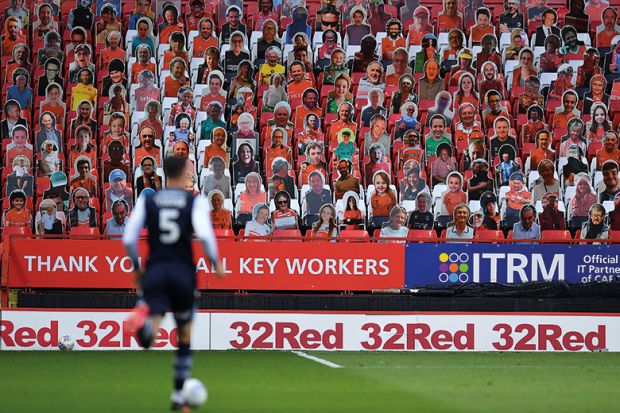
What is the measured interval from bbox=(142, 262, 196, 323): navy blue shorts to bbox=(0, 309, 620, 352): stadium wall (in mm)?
7433

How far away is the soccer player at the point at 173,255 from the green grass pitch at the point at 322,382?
69cm

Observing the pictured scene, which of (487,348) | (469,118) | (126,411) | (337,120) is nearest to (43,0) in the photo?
(337,120)

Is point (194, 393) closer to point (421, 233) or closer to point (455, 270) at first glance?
point (455, 270)

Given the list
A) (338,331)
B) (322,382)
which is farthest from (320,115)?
(322,382)

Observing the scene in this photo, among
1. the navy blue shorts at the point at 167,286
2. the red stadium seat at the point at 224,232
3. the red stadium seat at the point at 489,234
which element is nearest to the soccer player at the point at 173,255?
the navy blue shorts at the point at 167,286

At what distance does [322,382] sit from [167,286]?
11.3ft

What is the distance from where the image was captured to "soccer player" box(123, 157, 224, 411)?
896 cm

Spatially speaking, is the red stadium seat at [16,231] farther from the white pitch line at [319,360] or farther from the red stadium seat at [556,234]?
the red stadium seat at [556,234]

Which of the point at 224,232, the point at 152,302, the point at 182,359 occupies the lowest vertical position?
the point at 182,359

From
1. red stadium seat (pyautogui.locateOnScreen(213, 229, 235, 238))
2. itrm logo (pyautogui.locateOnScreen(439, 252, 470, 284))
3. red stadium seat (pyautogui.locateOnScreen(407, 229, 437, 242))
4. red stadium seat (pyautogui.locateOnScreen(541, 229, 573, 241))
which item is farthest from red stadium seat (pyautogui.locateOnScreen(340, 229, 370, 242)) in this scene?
red stadium seat (pyautogui.locateOnScreen(541, 229, 573, 241))

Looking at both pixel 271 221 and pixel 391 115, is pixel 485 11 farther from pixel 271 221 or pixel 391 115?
pixel 271 221

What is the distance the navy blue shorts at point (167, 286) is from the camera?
8945 mm

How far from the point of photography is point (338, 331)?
16.9 meters

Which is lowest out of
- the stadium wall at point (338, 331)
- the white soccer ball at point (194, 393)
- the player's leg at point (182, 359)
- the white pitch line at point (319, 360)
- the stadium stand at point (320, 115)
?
the white pitch line at point (319, 360)
